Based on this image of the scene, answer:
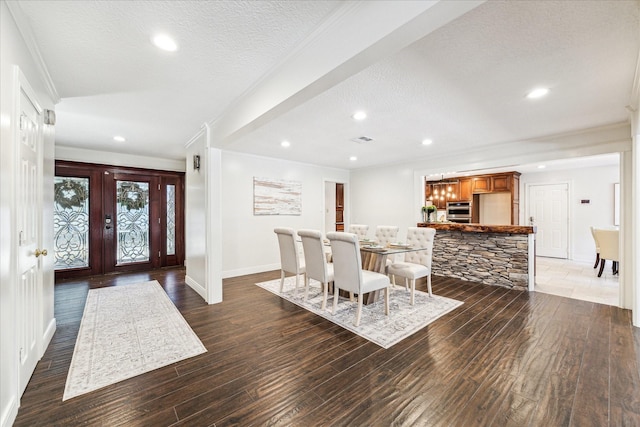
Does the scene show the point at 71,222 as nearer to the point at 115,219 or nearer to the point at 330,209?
the point at 115,219

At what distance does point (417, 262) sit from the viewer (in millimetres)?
4074

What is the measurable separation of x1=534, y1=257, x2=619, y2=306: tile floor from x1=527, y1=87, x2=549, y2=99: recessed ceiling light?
312 cm

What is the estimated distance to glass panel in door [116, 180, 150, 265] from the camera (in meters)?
5.52

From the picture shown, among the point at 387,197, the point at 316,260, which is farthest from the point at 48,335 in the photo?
the point at 387,197

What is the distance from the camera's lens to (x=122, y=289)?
4.25 meters

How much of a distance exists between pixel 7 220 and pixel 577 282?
7248mm

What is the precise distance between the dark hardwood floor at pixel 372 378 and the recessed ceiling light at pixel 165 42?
8.22 ft

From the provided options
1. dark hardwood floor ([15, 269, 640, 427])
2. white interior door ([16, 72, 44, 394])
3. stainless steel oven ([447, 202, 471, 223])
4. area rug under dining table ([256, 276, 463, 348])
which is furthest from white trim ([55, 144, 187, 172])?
stainless steel oven ([447, 202, 471, 223])

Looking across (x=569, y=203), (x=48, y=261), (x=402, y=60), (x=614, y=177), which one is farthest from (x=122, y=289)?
(x=614, y=177)

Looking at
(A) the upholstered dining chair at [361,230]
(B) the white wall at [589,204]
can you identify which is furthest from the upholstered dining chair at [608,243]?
(A) the upholstered dining chair at [361,230]

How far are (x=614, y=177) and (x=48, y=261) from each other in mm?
10339

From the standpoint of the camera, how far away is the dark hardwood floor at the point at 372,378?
1643 mm

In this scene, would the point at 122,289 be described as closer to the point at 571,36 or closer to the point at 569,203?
the point at 571,36

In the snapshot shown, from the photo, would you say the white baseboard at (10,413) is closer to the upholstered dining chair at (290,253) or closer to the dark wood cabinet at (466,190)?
the upholstered dining chair at (290,253)
